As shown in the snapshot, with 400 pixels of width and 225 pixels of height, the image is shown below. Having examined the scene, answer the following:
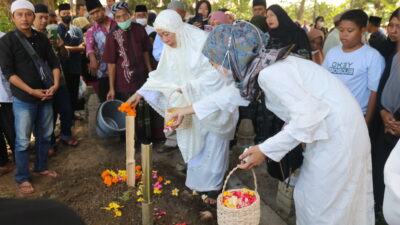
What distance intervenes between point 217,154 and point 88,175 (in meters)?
1.79

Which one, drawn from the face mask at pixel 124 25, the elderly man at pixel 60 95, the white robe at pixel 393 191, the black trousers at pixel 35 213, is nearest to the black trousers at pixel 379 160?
the white robe at pixel 393 191

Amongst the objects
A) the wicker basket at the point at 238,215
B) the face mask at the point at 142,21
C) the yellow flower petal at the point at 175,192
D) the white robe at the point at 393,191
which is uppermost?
the face mask at the point at 142,21

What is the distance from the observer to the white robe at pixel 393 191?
3.35ft

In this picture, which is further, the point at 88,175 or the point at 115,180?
the point at 88,175

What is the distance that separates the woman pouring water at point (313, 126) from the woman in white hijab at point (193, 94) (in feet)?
3.43

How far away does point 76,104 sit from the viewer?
238 inches

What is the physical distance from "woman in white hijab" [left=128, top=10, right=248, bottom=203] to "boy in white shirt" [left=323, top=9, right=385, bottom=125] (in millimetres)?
1128

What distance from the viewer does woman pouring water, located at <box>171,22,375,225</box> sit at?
6.07 ft

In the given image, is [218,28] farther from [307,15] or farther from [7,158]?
[307,15]

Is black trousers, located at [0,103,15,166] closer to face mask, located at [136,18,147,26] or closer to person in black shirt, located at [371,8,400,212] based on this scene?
face mask, located at [136,18,147,26]

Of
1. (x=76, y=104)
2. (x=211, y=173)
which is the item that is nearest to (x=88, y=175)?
(x=211, y=173)

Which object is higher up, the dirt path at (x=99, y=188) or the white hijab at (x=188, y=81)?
the white hijab at (x=188, y=81)

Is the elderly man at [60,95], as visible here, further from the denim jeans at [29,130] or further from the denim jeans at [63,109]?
→ the denim jeans at [29,130]

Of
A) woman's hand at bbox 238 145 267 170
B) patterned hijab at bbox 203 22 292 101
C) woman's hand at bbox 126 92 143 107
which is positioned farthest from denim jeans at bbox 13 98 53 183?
woman's hand at bbox 238 145 267 170
